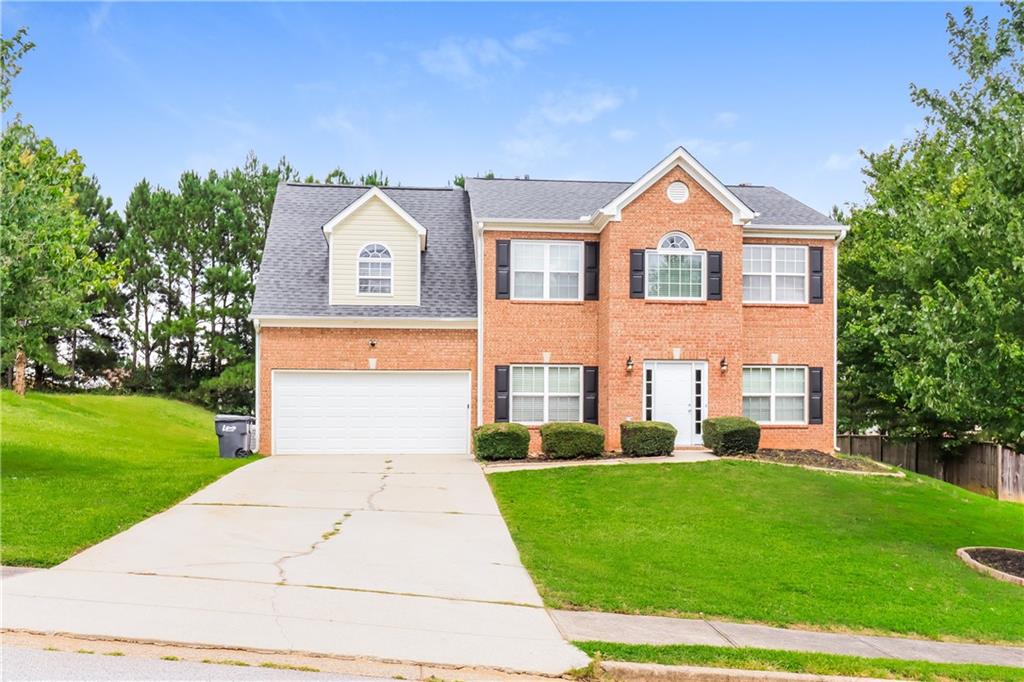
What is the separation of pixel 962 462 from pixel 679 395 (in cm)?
1199

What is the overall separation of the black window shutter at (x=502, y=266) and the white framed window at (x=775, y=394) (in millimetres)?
6683

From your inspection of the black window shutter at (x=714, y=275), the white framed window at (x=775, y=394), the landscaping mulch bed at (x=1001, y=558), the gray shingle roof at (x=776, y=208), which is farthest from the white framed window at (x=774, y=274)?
the landscaping mulch bed at (x=1001, y=558)

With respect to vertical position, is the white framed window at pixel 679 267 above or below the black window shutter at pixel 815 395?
above

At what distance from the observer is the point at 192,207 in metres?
39.2

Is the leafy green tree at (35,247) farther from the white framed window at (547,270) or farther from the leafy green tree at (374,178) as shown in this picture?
the leafy green tree at (374,178)

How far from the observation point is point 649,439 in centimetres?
1919

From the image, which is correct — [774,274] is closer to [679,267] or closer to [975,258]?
[679,267]

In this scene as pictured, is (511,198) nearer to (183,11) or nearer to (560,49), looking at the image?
(560,49)

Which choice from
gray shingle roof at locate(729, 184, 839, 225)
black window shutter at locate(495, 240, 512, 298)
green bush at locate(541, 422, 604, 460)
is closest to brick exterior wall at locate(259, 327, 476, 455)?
black window shutter at locate(495, 240, 512, 298)

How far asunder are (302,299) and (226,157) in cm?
2455

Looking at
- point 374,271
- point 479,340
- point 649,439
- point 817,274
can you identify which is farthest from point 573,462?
point 817,274

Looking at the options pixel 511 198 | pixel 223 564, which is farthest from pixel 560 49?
pixel 223 564

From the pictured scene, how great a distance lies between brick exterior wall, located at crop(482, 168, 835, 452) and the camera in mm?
20703

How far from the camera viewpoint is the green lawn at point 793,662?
7.01m
